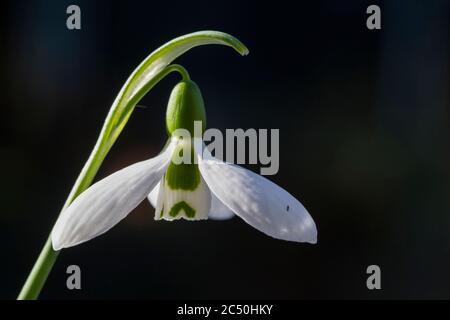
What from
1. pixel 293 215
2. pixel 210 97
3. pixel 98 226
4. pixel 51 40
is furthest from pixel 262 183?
pixel 51 40

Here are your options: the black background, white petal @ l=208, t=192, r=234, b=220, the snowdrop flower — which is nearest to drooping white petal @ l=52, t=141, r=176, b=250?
the snowdrop flower

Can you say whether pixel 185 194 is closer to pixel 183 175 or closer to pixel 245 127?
pixel 183 175

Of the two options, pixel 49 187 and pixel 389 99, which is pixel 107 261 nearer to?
pixel 49 187

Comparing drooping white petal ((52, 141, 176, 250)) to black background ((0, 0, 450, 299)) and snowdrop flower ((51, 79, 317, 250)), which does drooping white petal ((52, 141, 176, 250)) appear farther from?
black background ((0, 0, 450, 299))

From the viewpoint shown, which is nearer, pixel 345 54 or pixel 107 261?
pixel 107 261

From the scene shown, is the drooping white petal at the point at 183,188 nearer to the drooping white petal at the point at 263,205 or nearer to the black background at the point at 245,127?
the drooping white petal at the point at 263,205

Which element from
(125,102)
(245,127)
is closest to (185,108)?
(125,102)
